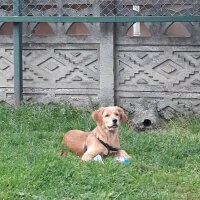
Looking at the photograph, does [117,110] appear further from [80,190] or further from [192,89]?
[192,89]

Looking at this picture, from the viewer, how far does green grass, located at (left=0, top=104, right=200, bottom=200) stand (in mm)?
5836

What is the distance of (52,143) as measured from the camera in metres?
7.88

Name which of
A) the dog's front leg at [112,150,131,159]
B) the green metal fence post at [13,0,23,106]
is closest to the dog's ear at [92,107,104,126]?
the dog's front leg at [112,150,131,159]

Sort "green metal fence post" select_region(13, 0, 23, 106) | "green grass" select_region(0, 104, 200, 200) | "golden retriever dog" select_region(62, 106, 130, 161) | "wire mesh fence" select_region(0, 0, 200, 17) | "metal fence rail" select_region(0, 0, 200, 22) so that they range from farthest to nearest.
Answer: "green metal fence post" select_region(13, 0, 23, 106) → "wire mesh fence" select_region(0, 0, 200, 17) → "metal fence rail" select_region(0, 0, 200, 22) → "golden retriever dog" select_region(62, 106, 130, 161) → "green grass" select_region(0, 104, 200, 200)

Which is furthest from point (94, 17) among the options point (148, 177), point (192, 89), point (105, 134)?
point (148, 177)

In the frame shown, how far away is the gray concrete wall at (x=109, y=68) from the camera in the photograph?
9414 mm

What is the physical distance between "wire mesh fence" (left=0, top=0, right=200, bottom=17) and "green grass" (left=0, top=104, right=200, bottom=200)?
160cm

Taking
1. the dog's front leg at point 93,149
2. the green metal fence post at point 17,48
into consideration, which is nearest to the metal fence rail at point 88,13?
the green metal fence post at point 17,48

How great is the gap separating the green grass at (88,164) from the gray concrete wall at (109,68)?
0.60 metres

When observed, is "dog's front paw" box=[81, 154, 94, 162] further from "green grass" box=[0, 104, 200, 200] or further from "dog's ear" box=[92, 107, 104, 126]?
"dog's ear" box=[92, 107, 104, 126]

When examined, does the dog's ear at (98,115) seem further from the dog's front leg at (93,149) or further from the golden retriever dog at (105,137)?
the dog's front leg at (93,149)

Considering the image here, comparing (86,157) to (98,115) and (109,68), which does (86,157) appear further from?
(109,68)

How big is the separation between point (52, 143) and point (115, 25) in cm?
254

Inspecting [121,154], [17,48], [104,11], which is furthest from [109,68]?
[121,154]
